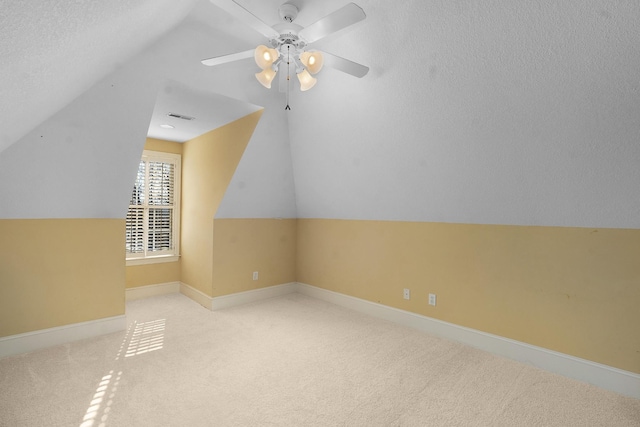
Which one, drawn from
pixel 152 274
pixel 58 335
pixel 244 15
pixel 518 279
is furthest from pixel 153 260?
pixel 518 279

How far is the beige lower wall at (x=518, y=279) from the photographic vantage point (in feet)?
7.64

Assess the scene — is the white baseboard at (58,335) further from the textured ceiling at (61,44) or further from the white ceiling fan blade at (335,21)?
the white ceiling fan blade at (335,21)

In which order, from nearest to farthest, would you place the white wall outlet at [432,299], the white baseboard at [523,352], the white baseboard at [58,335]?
the white baseboard at [523,352] → the white baseboard at [58,335] → the white wall outlet at [432,299]

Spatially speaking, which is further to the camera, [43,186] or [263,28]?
[43,186]

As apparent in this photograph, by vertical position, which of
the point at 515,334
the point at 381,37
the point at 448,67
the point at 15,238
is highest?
the point at 381,37

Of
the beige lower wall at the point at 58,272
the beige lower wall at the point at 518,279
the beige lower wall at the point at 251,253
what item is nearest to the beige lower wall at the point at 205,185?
the beige lower wall at the point at 251,253

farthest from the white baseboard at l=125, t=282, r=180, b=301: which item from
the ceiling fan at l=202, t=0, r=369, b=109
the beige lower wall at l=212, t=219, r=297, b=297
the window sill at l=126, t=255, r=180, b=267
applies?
the ceiling fan at l=202, t=0, r=369, b=109

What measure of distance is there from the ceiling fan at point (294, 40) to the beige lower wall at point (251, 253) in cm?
235

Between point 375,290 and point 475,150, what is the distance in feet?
6.43

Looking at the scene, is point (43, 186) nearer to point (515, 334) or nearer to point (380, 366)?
point (380, 366)

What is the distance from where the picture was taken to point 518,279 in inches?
109

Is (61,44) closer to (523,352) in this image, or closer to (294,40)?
(294,40)

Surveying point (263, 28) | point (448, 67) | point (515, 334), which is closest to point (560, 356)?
point (515, 334)

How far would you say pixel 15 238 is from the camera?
270 cm
